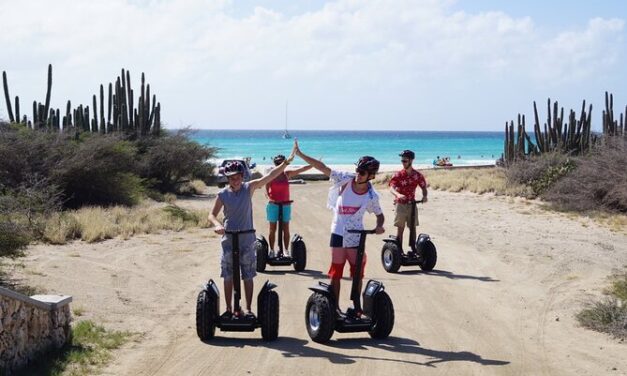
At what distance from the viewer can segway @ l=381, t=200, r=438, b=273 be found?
13906 mm

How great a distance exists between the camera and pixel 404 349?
8.90 metres

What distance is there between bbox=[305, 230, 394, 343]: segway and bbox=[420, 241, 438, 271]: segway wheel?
4.99 m

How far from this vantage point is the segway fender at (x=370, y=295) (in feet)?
30.3

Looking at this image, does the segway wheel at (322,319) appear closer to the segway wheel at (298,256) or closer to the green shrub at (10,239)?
the segway wheel at (298,256)

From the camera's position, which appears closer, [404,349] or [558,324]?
[404,349]

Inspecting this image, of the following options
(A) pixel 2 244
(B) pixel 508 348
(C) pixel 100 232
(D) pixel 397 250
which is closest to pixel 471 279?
(D) pixel 397 250

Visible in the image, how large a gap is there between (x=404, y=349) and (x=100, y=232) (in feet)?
35.1

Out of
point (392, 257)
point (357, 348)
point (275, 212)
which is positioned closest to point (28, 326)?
point (357, 348)

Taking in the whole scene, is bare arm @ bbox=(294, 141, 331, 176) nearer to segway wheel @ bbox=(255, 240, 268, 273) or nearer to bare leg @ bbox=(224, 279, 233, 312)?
bare leg @ bbox=(224, 279, 233, 312)

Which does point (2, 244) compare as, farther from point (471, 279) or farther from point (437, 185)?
point (437, 185)

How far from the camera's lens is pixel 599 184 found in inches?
992

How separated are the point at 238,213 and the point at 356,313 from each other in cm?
171

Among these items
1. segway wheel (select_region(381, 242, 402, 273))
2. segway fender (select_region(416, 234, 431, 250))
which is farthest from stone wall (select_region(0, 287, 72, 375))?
segway fender (select_region(416, 234, 431, 250))

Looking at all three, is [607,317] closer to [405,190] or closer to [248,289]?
[248,289]
